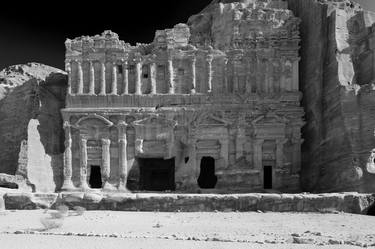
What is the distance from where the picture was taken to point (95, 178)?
3428 centimetres

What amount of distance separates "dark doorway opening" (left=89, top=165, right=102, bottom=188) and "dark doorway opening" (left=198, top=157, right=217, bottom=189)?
21.1ft

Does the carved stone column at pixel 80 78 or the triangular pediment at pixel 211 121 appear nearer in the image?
the triangular pediment at pixel 211 121

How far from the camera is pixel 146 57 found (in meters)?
33.2

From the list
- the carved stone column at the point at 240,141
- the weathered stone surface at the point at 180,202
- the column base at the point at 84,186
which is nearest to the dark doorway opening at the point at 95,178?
the column base at the point at 84,186

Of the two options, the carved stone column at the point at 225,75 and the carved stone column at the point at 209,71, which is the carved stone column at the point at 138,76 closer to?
the carved stone column at the point at 209,71

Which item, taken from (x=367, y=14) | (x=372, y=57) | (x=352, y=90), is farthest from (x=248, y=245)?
(x=367, y=14)

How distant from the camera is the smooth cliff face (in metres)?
27.4

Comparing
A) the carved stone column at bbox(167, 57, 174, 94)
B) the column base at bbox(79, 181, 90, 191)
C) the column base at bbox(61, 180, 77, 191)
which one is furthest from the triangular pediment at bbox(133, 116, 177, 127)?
the column base at bbox(61, 180, 77, 191)

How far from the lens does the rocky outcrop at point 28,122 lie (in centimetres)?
3128

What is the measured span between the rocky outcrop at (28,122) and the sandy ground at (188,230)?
12472 millimetres


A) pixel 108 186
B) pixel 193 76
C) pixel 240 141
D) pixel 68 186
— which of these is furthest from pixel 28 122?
pixel 240 141

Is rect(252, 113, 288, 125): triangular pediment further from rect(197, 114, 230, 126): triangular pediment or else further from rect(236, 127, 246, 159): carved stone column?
rect(197, 114, 230, 126): triangular pediment

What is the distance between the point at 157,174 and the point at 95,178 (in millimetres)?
4068

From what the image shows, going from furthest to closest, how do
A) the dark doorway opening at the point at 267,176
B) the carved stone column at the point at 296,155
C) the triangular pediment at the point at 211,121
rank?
the dark doorway opening at the point at 267,176, the triangular pediment at the point at 211,121, the carved stone column at the point at 296,155
